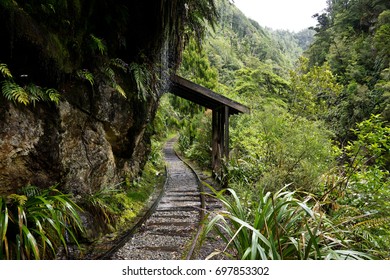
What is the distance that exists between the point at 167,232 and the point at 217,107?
6.31 metres

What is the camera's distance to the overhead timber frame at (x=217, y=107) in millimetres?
8378

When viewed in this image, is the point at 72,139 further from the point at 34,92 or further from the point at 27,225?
Result: the point at 27,225

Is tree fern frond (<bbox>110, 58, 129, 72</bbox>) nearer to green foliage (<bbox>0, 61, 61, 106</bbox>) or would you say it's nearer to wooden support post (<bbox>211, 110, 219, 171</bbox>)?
green foliage (<bbox>0, 61, 61, 106</bbox>)

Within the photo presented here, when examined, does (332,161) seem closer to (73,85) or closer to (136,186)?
(136,186)

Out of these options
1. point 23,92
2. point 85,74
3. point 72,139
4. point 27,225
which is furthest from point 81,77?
point 27,225

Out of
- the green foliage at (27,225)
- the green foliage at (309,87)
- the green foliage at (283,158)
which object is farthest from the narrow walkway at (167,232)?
the green foliage at (309,87)

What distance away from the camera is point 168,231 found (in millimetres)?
4742

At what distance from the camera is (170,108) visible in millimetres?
16953

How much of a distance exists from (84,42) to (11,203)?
280 cm

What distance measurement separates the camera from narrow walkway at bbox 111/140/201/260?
383 cm

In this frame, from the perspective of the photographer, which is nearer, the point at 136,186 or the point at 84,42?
the point at 84,42

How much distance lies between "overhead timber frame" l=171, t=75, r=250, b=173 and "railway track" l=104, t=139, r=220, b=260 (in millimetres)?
2623

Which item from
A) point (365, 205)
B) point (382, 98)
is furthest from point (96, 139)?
point (382, 98)

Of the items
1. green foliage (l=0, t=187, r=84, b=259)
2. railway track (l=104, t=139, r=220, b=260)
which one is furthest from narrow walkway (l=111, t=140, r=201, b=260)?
green foliage (l=0, t=187, r=84, b=259)
